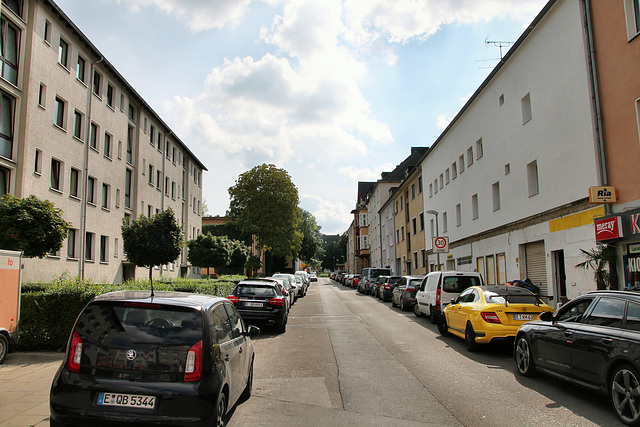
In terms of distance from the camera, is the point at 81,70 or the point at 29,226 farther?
the point at 81,70

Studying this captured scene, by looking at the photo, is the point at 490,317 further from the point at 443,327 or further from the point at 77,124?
the point at 77,124

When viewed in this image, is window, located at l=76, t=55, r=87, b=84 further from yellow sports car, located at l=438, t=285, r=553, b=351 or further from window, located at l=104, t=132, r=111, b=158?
yellow sports car, located at l=438, t=285, r=553, b=351

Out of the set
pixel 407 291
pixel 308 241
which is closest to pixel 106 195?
pixel 407 291

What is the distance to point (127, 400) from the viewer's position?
13.9ft

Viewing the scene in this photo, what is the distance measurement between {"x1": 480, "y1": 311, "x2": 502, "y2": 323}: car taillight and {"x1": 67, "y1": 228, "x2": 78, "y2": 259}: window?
64.1 ft

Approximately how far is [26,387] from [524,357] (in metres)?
7.69

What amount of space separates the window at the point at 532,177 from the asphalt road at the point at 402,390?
826 cm

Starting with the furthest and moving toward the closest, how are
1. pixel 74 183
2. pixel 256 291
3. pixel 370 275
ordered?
pixel 370 275 → pixel 74 183 → pixel 256 291

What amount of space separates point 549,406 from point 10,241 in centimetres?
1270

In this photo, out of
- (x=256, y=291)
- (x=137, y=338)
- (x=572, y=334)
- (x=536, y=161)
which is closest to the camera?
(x=137, y=338)

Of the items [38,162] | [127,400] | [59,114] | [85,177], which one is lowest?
[127,400]

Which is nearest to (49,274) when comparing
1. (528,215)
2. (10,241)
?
(10,241)

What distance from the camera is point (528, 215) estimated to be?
17.7m

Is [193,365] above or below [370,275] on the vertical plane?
below
